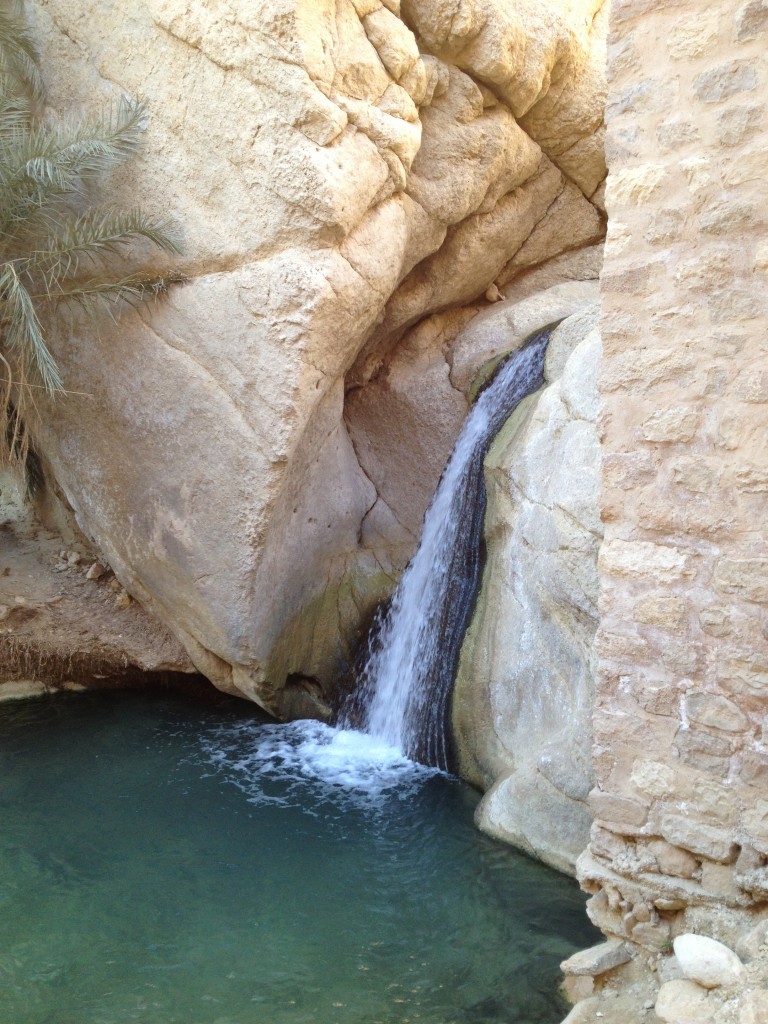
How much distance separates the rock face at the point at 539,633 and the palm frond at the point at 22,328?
115 inches

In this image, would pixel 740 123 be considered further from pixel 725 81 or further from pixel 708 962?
pixel 708 962

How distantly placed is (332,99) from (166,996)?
5.02 m

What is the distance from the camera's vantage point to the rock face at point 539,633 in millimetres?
4879

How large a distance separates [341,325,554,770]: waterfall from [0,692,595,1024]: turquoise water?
30cm

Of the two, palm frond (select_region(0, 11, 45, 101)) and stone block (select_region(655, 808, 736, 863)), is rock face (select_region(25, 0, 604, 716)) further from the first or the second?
stone block (select_region(655, 808, 736, 863))

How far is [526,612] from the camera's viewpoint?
552cm

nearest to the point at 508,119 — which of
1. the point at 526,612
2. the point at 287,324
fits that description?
the point at 287,324

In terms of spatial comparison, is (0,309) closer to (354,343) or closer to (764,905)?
(354,343)

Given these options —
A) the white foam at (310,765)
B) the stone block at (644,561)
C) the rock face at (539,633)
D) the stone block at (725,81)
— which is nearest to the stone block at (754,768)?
the stone block at (644,561)

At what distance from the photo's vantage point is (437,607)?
6672 mm

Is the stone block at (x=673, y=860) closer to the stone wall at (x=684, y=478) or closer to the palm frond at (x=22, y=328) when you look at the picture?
the stone wall at (x=684, y=478)

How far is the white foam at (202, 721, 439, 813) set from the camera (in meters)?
5.75

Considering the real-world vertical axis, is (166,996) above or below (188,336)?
below

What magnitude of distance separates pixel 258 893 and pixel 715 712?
2.59m
